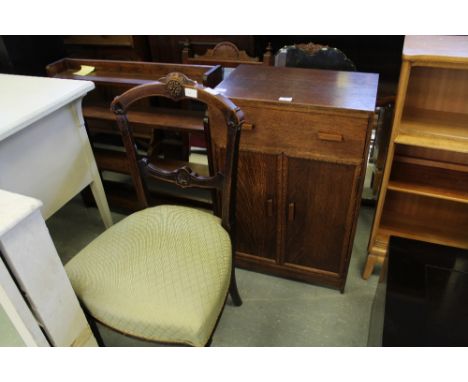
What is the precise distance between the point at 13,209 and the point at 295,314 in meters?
1.14

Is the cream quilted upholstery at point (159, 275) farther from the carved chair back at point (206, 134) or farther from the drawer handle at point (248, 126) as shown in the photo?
the drawer handle at point (248, 126)

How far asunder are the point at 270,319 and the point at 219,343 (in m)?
0.23

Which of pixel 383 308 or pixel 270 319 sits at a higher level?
pixel 383 308

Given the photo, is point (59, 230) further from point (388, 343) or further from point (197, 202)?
point (388, 343)

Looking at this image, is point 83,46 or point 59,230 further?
point 83,46

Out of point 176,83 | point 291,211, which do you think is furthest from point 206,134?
point 291,211

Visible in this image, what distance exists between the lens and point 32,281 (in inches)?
31.9

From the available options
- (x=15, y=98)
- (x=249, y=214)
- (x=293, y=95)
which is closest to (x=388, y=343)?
(x=249, y=214)

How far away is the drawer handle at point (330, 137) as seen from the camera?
114 centimetres

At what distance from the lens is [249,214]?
4.82 ft

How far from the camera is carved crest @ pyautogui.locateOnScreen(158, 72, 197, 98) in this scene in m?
1.07

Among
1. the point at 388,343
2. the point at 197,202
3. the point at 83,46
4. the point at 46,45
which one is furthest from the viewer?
the point at 83,46

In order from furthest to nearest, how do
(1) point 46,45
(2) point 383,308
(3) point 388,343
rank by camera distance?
(1) point 46,45, (2) point 383,308, (3) point 388,343

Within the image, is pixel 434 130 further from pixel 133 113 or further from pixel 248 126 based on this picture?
pixel 133 113
